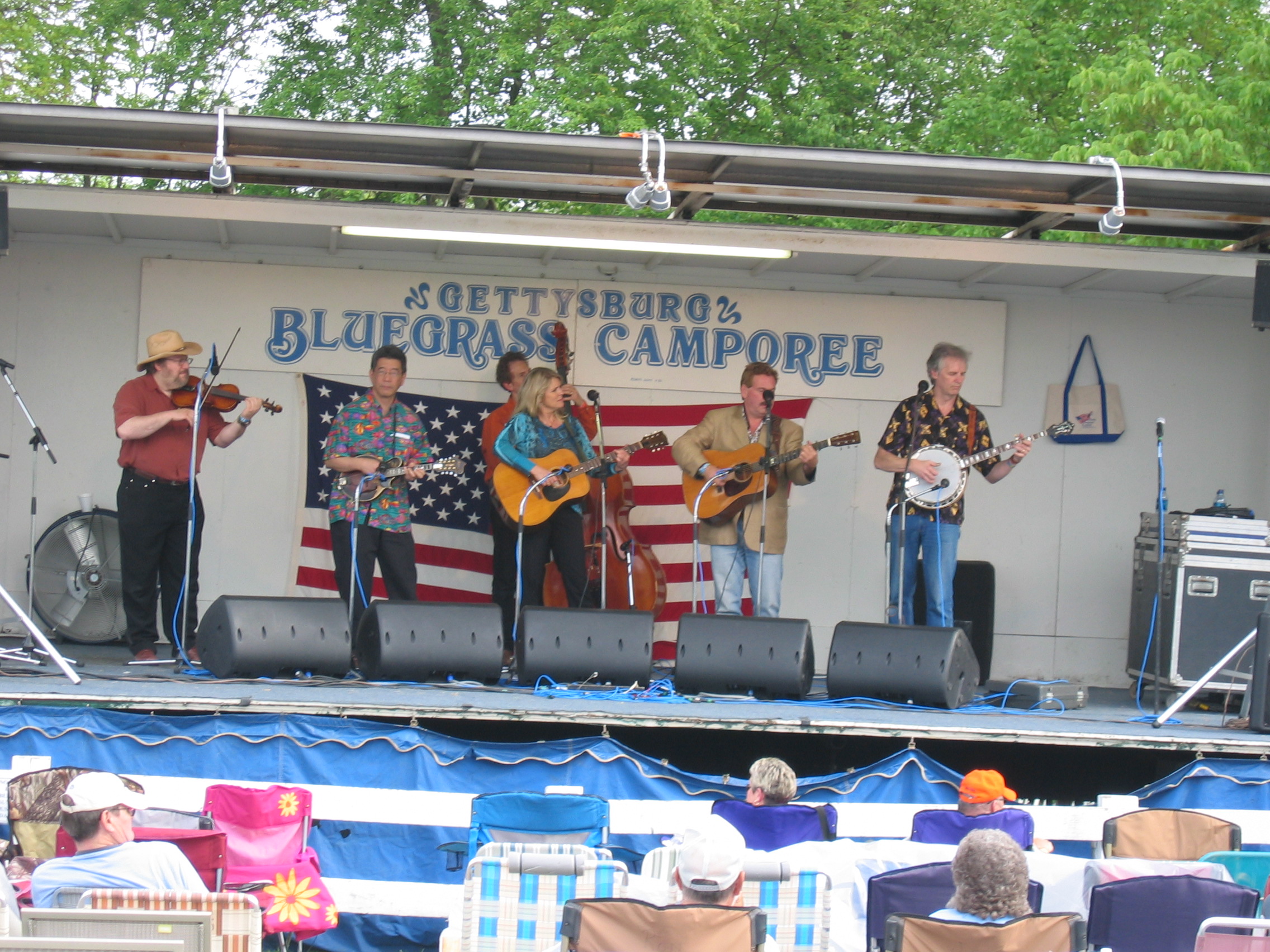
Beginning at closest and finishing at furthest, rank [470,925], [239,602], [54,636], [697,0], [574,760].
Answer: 1. [470,925]
2. [574,760]
3. [239,602]
4. [54,636]
5. [697,0]

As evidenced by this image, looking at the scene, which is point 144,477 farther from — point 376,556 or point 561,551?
point 561,551

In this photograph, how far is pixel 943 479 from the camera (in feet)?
22.3

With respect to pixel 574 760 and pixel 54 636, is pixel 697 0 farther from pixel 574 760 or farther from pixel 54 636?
pixel 574 760

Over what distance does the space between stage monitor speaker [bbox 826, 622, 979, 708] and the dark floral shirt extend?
87 centimetres

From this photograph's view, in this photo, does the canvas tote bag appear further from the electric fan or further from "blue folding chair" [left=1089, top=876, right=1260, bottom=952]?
the electric fan

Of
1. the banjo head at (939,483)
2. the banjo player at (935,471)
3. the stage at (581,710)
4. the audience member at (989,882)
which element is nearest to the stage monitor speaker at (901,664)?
the stage at (581,710)

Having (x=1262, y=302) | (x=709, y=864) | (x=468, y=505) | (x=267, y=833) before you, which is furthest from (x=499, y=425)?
(x=709, y=864)

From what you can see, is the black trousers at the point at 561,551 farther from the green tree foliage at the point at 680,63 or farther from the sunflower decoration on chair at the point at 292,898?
the green tree foliage at the point at 680,63

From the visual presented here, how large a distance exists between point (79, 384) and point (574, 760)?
4.05 metres

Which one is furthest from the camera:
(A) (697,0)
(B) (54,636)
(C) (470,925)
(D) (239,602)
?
(A) (697,0)

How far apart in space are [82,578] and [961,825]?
16.3ft

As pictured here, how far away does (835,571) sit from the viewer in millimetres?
8320

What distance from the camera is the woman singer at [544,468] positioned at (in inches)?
280

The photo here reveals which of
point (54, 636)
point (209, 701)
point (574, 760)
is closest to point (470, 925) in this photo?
point (574, 760)
